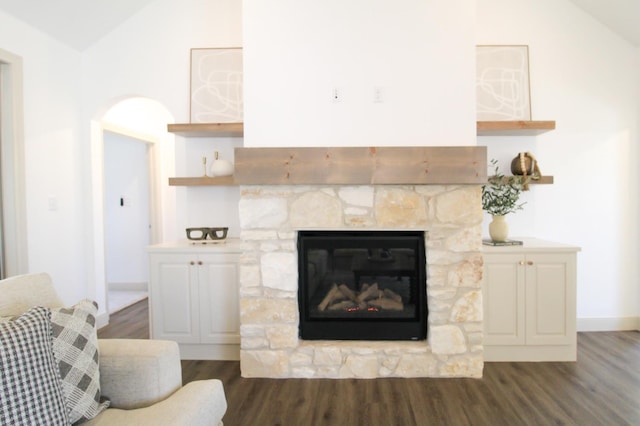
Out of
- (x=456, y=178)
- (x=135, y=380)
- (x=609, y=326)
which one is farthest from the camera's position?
(x=609, y=326)

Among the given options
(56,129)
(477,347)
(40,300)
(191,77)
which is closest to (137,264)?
(56,129)

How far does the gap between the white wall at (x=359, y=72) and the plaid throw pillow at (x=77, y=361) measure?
5.05 feet

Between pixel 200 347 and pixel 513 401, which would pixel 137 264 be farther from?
pixel 513 401

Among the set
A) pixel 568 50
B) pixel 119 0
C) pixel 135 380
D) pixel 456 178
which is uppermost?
pixel 119 0

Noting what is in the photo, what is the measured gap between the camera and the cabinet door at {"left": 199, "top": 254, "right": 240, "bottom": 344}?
2.84m

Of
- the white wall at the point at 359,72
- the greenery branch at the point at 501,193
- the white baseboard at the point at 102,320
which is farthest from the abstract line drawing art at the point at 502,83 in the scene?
the white baseboard at the point at 102,320

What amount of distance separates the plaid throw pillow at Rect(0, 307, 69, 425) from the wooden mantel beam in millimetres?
1559

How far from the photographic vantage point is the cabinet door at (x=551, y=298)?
274 cm

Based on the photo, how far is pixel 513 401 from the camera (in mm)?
2256

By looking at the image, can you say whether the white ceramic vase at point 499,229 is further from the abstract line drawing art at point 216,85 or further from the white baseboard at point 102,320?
the white baseboard at point 102,320

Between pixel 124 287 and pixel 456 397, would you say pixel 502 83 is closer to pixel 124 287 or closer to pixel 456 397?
pixel 456 397

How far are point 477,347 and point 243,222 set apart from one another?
1.82 m

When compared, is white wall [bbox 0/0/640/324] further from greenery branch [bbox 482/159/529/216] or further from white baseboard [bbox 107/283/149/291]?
white baseboard [bbox 107/283/149/291]

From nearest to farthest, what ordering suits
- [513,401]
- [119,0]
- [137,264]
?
1. [513,401]
2. [119,0]
3. [137,264]
